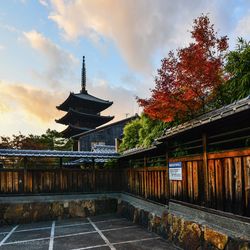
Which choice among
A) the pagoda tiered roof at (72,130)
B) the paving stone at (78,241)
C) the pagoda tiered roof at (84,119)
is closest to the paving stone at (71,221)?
the paving stone at (78,241)

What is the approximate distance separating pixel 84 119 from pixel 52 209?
25730 millimetres

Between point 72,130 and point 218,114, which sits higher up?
point 72,130

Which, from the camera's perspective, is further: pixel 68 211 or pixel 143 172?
pixel 68 211

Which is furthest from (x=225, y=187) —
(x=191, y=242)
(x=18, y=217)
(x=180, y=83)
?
(x=18, y=217)

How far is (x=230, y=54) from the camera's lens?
36.5 feet

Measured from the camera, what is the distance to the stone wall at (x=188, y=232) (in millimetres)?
6826

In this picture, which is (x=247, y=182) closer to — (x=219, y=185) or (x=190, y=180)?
(x=219, y=185)

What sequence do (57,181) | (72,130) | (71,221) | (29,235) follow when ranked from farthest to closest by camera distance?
1. (72,130)
2. (57,181)
3. (71,221)
4. (29,235)

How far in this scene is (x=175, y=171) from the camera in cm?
998

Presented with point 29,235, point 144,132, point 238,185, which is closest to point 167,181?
point 238,185

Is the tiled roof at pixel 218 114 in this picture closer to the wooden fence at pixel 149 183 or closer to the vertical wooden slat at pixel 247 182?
the vertical wooden slat at pixel 247 182

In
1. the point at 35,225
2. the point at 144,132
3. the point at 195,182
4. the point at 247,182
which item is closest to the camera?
the point at 247,182

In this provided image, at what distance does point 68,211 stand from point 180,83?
9.96m

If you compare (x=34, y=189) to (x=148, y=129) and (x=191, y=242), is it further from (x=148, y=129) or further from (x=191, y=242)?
(x=191, y=242)
